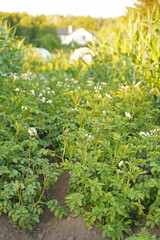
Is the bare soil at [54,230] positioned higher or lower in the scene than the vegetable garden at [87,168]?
lower

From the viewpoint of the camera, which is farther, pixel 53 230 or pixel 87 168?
pixel 53 230

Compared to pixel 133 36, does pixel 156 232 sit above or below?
below

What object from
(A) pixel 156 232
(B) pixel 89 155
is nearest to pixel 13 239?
(B) pixel 89 155

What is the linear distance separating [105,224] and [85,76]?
15.9 feet

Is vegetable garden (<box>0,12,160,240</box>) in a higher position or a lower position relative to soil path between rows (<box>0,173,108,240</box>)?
higher

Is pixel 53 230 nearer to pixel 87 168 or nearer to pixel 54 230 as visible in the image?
pixel 54 230

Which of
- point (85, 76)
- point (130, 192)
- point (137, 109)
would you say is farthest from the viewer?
point (85, 76)

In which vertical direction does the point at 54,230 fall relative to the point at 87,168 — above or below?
below

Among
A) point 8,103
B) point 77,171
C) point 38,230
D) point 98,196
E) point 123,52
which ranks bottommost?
point 38,230

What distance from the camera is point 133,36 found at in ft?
18.8

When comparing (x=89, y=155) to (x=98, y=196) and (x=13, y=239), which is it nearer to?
(x=98, y=196)

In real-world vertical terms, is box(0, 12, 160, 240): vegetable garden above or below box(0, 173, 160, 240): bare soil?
above

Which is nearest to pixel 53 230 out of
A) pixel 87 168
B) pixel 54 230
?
pixel 54 230

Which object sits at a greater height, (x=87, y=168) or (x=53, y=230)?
(x=87, y=168)
